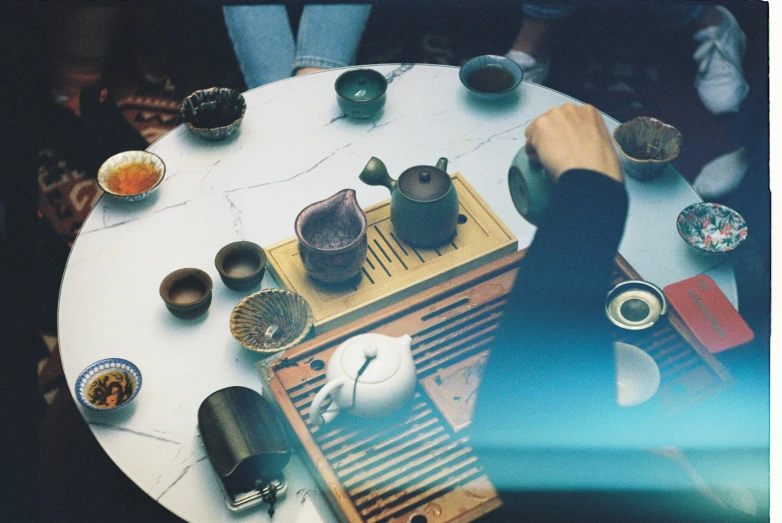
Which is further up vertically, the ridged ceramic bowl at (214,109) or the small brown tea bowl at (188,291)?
the ridged ceramic bowl at (214,109)

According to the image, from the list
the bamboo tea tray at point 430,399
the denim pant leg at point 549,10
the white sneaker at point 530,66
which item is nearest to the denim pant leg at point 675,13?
the denim pant leg at point 549,10

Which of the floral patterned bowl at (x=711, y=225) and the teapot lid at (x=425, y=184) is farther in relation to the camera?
the floral patterned bowl at (x=711, y=225)

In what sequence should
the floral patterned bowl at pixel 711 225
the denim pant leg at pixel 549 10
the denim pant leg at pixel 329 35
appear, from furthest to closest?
1. the denim pant leg at pixel 549 10
2. the denim pant leg at pixel 329 35
3. the floral patterned bowl at pixel 711 225

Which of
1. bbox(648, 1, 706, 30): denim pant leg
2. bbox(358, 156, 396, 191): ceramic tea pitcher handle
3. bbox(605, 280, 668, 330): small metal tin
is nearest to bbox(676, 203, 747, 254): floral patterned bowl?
bbox(605, 280, 668, 330): small metal tin

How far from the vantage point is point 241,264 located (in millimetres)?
1594

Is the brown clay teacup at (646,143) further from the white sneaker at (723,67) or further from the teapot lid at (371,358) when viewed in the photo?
the white sneaker at (723,67)

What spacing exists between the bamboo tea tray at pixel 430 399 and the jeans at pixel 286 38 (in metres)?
1.26

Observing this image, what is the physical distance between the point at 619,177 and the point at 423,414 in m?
0.59

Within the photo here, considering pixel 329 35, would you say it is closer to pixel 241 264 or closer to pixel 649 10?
pixel 241 264

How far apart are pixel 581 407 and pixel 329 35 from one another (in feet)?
5.82

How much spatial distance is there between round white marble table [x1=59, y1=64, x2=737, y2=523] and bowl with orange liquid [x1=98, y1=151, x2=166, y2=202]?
0.12 ft

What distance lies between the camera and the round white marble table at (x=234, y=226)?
1.34 meters

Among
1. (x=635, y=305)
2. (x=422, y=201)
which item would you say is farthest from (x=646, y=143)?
(x=422, y=201)

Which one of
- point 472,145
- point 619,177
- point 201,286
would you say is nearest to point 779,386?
point 619,177
